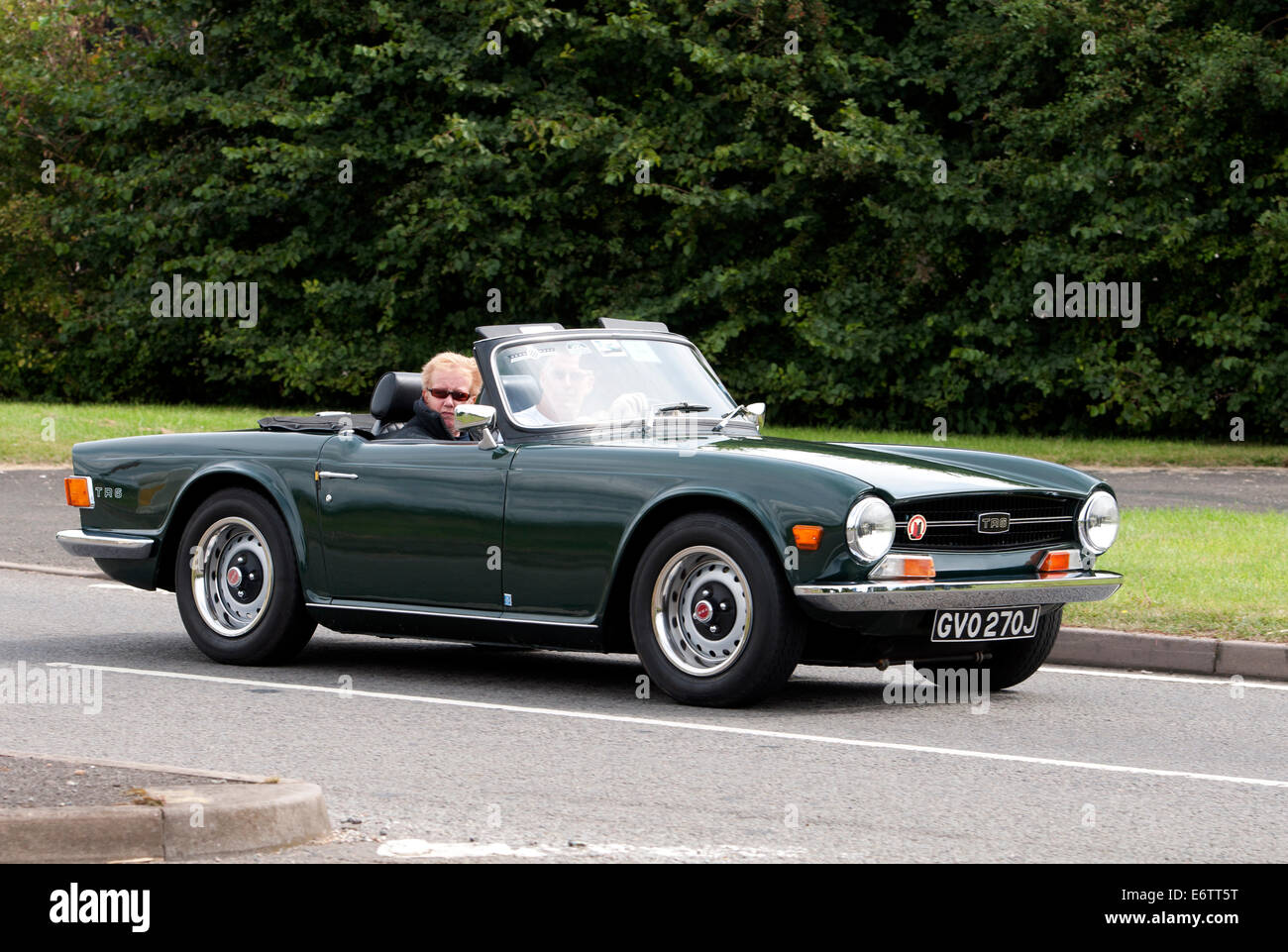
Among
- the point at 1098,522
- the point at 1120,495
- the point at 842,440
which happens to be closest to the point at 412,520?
the point at 1098,522

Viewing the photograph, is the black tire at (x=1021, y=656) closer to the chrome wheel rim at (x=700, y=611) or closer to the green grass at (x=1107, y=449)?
the chrome wheel rim at (x=700, y=611)

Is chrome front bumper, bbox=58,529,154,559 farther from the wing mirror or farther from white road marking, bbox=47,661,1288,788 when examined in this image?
the wing mirror

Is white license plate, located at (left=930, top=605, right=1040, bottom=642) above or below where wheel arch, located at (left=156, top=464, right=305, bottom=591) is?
below

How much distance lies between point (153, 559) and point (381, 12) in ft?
75.3

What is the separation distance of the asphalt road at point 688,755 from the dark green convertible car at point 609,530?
33 cm

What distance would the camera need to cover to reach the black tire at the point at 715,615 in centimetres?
757

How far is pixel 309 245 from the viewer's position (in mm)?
32969

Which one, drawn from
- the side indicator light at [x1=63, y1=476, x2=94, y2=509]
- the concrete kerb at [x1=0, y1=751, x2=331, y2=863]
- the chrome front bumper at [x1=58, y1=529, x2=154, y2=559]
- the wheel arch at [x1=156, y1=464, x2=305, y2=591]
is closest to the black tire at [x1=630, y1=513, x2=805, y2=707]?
the wheel arch at [x1=156, y1=464, x2=305, y2=591]

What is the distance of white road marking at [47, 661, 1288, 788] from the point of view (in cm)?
677

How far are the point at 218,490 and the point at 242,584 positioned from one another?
1.63ft

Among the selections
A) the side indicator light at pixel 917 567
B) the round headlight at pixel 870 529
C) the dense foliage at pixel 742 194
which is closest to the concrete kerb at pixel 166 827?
the round headlight at pixel 870 529

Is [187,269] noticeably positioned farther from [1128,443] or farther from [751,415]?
[751,415]

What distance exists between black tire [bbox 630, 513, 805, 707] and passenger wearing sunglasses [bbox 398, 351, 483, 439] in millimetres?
1707
